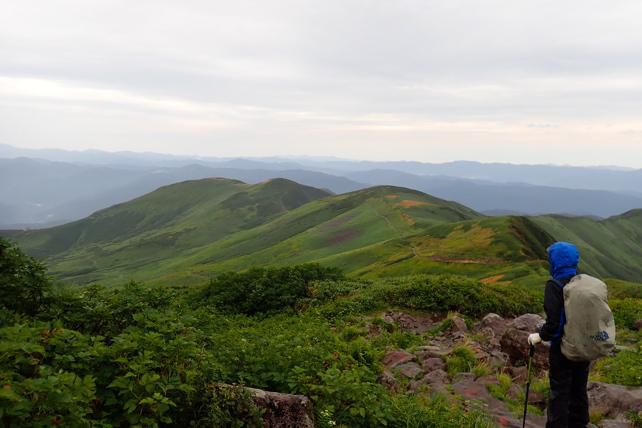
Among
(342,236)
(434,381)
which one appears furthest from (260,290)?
(342,236)

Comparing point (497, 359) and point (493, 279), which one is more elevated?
point (497, 359)

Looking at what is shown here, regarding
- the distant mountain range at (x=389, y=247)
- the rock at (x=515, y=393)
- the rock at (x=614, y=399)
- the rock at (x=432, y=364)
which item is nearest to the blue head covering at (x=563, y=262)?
the rock at (x=614, y=399)

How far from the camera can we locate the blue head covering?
8.26 meters

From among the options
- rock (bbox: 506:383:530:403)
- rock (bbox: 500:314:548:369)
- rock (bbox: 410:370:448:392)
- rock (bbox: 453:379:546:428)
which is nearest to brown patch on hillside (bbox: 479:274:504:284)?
rock (bbox: 500:314:548:369)

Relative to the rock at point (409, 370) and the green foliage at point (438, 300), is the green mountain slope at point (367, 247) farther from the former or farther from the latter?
the green foliage at point (438, 300)

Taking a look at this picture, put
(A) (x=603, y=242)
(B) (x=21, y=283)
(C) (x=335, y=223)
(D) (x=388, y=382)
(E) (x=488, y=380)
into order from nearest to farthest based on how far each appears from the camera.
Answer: (B) (x=21, y=283) → (D) (x=388, y=382) → (E) (x=488, y=380) → (C) (x=335, y=223) → (A) (x=603, y=242)

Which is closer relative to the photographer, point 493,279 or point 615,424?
point 615,424

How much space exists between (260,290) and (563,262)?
21191mm

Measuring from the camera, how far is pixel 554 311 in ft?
27.4

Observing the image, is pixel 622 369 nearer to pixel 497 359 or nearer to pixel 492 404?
pixel 497 359

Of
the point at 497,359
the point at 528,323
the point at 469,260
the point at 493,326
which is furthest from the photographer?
the point at 469,260

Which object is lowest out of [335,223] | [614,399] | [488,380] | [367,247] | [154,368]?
[367,247]

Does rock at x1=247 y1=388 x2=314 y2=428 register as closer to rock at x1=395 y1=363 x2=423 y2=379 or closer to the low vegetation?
the low vegetation

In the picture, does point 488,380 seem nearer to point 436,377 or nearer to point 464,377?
point 464,377
